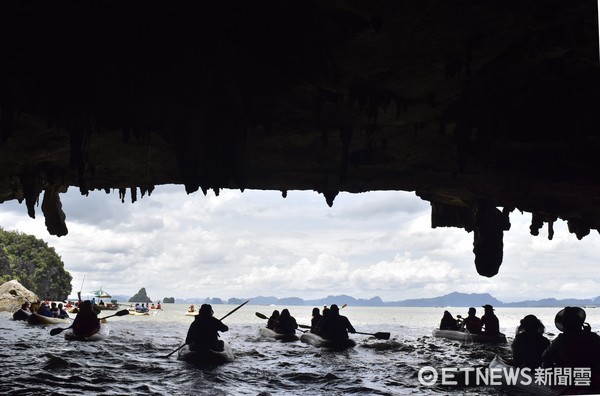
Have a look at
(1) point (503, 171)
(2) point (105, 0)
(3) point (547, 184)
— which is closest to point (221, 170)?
(2) point (105, 0)

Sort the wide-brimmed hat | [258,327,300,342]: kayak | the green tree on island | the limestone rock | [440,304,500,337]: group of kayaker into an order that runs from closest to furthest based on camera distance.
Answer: the wide-brimmed hat < [440,304,500,337]: group of kayaker < [258,327,300,342]: kayak < the limestone rock < the green tree on island

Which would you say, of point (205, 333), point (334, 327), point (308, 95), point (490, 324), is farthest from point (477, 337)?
point (308, 95)

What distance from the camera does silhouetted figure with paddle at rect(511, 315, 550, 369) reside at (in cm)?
960

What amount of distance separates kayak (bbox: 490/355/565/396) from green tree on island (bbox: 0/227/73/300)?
79.2 meters

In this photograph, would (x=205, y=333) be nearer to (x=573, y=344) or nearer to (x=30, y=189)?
(x=30, y=189)

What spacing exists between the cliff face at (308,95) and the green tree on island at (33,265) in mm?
68214

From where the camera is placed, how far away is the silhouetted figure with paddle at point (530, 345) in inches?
378

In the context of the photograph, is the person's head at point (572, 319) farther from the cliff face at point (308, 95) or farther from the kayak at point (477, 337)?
the kayak at point (477, 337)

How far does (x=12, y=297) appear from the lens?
45.2 meters

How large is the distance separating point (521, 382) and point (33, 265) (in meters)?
83.9

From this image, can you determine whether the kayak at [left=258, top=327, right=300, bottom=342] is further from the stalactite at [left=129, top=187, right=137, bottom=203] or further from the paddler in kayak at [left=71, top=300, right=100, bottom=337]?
the stalactite at [left=129, top=187, right=137, bottom=203]

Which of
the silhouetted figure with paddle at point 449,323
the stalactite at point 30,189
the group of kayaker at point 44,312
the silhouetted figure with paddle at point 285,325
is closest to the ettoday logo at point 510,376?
the silhouetted figure with paddle at point 285,325

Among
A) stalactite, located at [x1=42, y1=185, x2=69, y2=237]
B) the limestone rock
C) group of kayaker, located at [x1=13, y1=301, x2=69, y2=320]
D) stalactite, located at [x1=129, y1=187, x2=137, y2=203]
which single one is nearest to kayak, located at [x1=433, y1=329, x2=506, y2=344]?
stalactite, located at [x1=129, y1=187, x2=137, y2=203]

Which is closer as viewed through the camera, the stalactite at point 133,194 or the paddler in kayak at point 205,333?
the paddler in kayak at point 205,333
